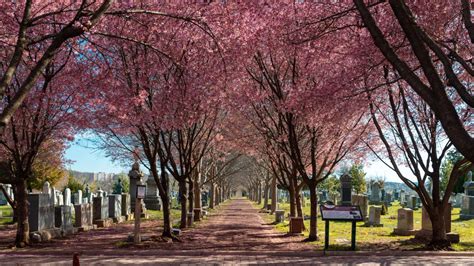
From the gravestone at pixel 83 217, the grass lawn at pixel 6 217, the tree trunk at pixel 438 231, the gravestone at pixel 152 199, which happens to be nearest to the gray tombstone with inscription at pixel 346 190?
the gravestone at pixel 152 199

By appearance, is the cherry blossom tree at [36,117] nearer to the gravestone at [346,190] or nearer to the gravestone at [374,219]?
the gravestone at [374,219]

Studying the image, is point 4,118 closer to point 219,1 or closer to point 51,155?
point 219,1

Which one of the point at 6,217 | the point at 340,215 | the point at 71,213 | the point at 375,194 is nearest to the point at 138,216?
the point at 340,215

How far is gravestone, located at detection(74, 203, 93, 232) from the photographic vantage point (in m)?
21.9

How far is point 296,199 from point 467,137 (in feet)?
57.2

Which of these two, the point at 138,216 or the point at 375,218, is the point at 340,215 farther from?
the point at 375,218

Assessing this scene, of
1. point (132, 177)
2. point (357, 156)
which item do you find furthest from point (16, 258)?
point (132, 177)

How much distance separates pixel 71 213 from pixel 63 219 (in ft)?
10.3

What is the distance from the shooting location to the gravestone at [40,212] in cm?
1745

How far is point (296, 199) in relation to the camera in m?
22.9

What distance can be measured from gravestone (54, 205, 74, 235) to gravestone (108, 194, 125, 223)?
647cm

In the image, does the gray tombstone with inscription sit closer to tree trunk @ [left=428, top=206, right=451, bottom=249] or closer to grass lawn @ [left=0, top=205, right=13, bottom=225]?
tree trunk @ [left=428, top=206, right=451, bottom=249]

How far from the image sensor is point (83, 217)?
73.2 ft

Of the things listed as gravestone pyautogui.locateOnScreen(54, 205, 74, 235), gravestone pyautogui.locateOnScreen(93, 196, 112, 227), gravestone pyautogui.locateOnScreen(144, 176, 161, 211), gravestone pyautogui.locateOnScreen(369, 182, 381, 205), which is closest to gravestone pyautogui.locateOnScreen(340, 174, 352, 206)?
gravestone pyautogui.locateOnScreen(369, 182, 381, 205)
